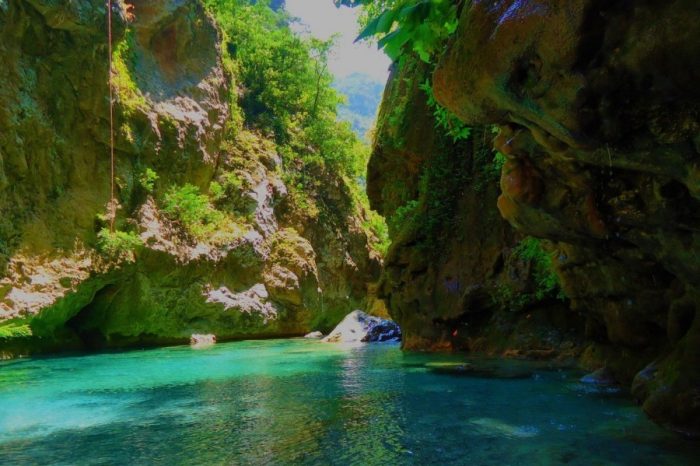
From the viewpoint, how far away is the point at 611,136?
3.43 meters

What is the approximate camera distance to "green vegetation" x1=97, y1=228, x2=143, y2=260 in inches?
579

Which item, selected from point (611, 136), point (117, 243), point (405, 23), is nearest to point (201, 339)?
point (117, 243)

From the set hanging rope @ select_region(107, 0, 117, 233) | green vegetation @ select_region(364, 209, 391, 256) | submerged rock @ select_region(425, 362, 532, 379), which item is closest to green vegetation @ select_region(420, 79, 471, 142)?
submerged rock @ select_region(425, 362, 532, 379)

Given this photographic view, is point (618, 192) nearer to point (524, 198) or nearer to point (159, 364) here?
point (524, 198)

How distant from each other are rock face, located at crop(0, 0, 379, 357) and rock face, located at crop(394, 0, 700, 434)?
12.2 m

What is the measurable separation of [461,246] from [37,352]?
11.0m

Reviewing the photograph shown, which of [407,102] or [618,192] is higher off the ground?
[407,102]

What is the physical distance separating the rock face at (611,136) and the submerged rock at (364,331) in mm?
12009

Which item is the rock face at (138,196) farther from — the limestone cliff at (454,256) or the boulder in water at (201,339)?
the limestone cliff at (454,256)

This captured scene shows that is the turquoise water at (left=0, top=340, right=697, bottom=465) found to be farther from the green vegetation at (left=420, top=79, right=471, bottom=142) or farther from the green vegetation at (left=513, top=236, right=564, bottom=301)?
the green vegetation at (left=420, top=79, right=471, bottom=142)

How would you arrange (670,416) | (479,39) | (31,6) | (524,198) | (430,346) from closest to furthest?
(479,39)
(670,416)
(524,198)
(430,346)
(31,6)

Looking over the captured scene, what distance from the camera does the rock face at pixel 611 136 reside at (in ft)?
9.65

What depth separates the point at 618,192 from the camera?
4.16 meters

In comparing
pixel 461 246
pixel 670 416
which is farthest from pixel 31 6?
pixel 670 416
